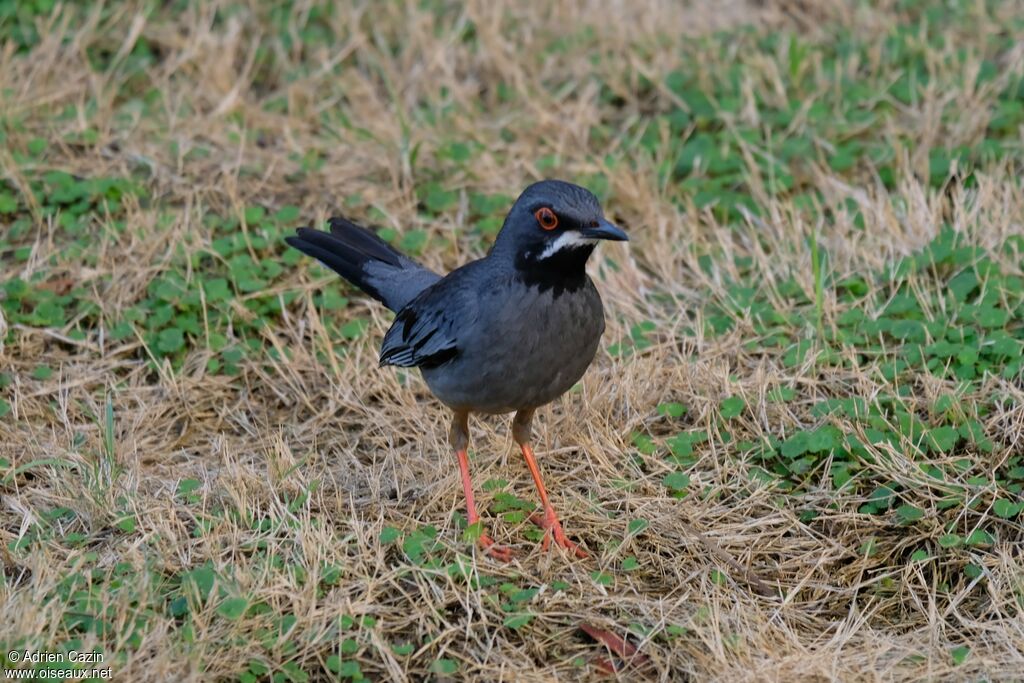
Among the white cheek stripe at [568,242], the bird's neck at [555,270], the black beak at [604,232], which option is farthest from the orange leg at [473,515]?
the black beak at [604,232]

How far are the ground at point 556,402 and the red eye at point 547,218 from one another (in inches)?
47.3

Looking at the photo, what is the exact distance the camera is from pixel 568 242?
5102 mm

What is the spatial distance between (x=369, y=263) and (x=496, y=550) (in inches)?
71.9

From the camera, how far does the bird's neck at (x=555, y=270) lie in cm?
513

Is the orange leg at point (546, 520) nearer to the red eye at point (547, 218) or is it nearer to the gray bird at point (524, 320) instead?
the gray bird at point (524, 320)

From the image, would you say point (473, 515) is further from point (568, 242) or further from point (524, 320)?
point (568, 242)

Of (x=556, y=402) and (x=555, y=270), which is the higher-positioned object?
(x=555, y=270)

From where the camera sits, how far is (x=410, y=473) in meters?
5.80

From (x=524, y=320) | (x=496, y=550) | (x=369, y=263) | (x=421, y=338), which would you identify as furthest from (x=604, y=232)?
(x=369, y=263)

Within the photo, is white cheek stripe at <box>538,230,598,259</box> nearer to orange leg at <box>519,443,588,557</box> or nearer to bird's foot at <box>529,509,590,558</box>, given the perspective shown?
orange leg at <box>519,443,588,557</box>

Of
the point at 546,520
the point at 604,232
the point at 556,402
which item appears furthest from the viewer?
the point at 556,402

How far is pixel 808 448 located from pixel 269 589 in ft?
8.08

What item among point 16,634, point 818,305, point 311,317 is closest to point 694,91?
point 818,305

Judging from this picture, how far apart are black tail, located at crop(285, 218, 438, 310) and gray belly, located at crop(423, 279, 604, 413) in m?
1.07
